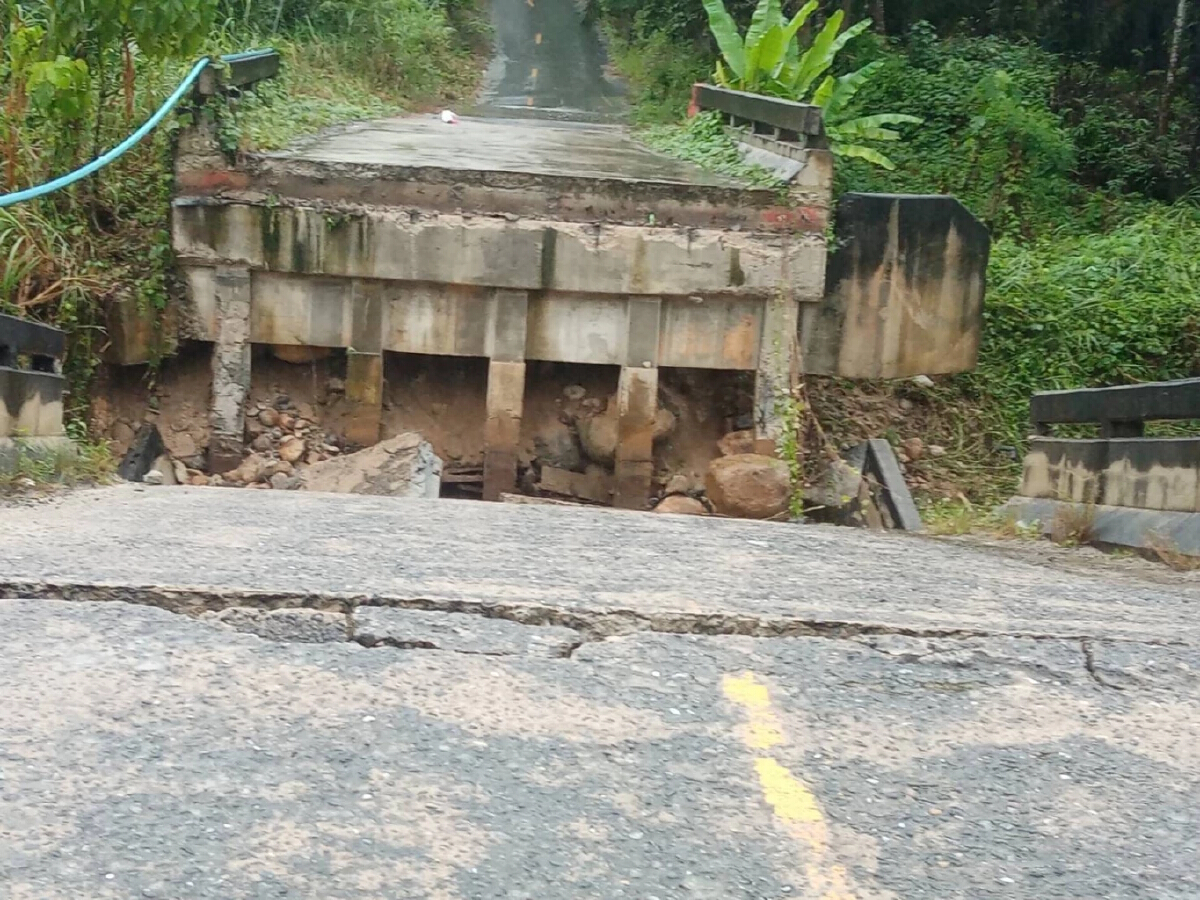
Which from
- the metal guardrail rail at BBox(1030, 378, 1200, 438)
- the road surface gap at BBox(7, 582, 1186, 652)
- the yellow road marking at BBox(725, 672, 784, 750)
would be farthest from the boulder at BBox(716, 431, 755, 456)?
the yellow road marking at BBox(725, 672, 784, 750)

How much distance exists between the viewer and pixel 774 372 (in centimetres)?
970

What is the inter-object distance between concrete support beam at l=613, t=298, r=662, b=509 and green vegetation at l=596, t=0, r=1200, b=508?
7.21 ft

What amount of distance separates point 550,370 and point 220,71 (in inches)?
133

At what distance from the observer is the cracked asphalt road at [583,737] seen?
233cm

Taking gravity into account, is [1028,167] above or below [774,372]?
above

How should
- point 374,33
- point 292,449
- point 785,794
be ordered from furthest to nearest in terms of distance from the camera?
1. point 374,33
2. point 292,449
3. point 785,794

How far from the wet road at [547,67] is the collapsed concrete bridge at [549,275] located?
8590mm

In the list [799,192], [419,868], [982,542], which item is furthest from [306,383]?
[419,868]

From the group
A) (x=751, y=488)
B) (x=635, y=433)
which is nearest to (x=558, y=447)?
(x=635, y=433)

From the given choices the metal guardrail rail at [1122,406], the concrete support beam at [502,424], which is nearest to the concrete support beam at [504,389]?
the concrete support beam at [502,424]

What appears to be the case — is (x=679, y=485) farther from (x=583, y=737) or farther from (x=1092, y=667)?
(x=583, y=737)

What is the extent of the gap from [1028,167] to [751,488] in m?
8.73

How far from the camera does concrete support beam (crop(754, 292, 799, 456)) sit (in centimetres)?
963

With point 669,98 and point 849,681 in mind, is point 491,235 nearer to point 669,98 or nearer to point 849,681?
point 849,681
